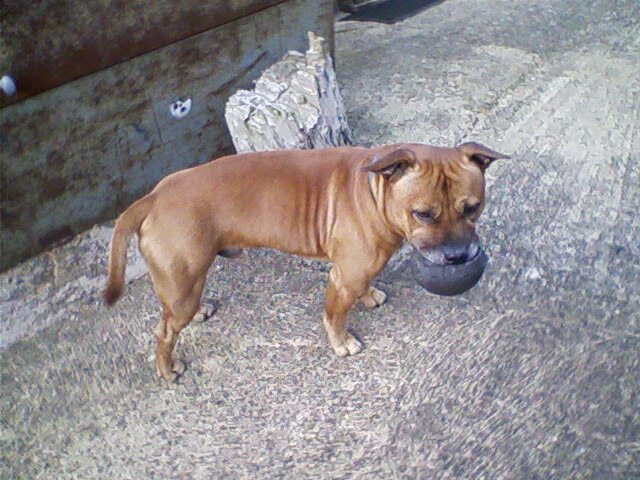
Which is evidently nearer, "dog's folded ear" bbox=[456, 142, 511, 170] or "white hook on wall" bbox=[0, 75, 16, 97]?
"dog's folded ear" bbox=[456, 142, 511, 170]

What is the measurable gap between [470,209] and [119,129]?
225 cm

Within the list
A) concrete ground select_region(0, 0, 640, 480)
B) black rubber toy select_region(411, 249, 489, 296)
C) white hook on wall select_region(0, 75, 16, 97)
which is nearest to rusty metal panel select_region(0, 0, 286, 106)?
white hook on wall select_region(0, 75, 16, 97)

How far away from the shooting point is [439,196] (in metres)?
2.70

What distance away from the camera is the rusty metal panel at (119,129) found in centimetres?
339

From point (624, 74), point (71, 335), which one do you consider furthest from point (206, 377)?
point (624, 74)

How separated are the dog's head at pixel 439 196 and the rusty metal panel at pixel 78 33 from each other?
6.11 ft

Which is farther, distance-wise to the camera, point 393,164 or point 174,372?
point 174,372

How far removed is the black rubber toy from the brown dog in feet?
0.47

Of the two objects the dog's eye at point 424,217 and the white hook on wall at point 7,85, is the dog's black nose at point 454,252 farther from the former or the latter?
the white hook on wall at point 7,85

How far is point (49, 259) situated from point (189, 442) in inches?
58.2

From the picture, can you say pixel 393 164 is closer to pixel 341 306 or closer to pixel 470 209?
pixel 470 209

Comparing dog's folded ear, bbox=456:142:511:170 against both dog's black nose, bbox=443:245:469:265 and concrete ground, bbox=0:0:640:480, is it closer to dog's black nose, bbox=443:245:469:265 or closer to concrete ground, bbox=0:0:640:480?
dog's black nose, bbox=443:245:469:265

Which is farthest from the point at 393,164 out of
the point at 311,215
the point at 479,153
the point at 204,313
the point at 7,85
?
the point at 7,85

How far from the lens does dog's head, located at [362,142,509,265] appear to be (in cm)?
271
